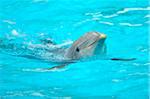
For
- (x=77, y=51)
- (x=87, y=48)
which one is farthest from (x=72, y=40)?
(x=87, y=48)

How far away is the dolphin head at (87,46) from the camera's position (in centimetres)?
852

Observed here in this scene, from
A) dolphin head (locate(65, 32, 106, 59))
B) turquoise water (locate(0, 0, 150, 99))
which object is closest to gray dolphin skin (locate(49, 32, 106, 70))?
dolphin head (locate(65, 32, 106, 59))

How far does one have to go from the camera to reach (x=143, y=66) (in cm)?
899

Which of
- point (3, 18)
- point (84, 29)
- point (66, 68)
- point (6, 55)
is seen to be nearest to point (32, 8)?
point (3, 18)

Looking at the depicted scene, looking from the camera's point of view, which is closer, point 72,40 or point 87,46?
point 87,46

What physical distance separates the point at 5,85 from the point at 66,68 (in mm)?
1229

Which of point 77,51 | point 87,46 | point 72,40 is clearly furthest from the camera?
point 72,40

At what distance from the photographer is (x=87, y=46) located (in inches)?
344

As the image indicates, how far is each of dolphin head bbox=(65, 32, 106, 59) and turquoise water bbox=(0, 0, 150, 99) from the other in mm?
210

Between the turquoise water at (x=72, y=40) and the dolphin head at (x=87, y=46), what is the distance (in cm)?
21

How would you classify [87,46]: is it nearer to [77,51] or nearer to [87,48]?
[87,48]

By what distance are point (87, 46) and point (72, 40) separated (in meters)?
1.79

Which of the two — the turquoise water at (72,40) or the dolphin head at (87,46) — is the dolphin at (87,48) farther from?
the turquoise water at (72,40)

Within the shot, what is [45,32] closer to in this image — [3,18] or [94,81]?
[3,18]
